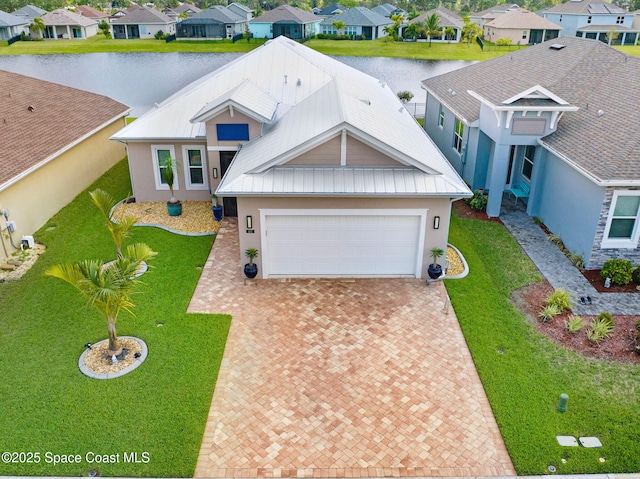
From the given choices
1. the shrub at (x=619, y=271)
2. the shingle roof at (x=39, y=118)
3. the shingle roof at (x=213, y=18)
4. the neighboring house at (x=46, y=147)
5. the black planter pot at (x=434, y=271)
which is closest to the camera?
the shrub at (x=619, y=271)

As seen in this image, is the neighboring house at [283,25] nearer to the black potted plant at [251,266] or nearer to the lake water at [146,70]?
the lake water at [146,70]

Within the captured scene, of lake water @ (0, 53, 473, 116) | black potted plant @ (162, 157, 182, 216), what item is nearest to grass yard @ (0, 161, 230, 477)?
black potted plant @ (162, 157, 182, 216)

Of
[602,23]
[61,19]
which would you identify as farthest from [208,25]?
[602,23]

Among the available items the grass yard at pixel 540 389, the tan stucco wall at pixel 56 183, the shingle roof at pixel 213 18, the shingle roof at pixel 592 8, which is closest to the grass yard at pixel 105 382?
the tan stucco wall at pixel 56 183

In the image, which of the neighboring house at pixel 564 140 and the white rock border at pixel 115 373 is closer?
the white rock border at pixel 115 373

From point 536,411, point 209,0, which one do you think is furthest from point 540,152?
point 209,0

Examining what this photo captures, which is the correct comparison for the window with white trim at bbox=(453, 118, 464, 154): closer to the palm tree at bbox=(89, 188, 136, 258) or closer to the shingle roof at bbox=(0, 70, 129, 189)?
the palm tree at bbox=(89, 188, 136, 258)

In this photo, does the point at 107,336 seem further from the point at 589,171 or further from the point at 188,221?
the point at 589,171
